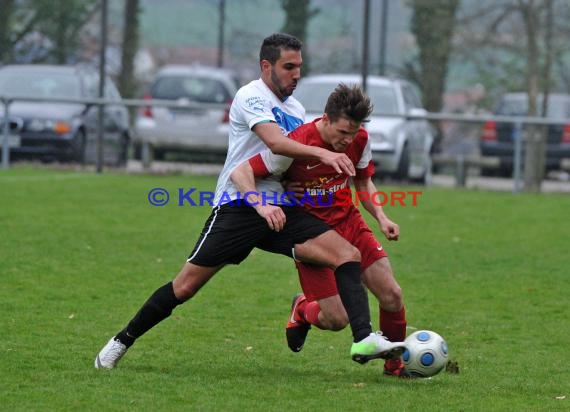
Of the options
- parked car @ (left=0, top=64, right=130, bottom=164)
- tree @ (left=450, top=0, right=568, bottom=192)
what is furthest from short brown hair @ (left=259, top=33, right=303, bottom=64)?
tree @ (left=450, top=0, right=568, bottom=192)

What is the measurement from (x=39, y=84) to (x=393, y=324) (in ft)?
45.4

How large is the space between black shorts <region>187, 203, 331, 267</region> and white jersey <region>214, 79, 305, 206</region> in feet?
0.34

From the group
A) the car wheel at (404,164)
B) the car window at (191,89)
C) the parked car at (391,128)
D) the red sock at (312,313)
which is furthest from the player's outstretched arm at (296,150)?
the car window at (191,89)

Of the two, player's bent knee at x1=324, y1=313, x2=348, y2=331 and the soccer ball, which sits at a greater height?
player's bent knee at x1=324, y1=313, x2=348, y2=331

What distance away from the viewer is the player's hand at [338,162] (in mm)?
6070

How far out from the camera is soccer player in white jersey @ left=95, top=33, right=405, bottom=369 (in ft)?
20.9

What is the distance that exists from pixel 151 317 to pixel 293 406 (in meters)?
1.16

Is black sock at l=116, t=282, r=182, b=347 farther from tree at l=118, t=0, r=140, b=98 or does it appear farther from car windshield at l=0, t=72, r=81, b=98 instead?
tree at l=118, t=0, r=140, b=98

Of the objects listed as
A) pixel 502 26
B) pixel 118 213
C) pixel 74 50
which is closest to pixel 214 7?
pixel 74 50

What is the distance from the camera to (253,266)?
35.6ft

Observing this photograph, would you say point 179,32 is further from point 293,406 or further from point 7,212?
point 293,406

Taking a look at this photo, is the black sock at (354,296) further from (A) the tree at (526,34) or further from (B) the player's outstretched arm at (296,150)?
(A) the tree at (526,34)

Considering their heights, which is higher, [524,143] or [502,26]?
[502,26]

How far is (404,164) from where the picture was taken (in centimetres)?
1816
